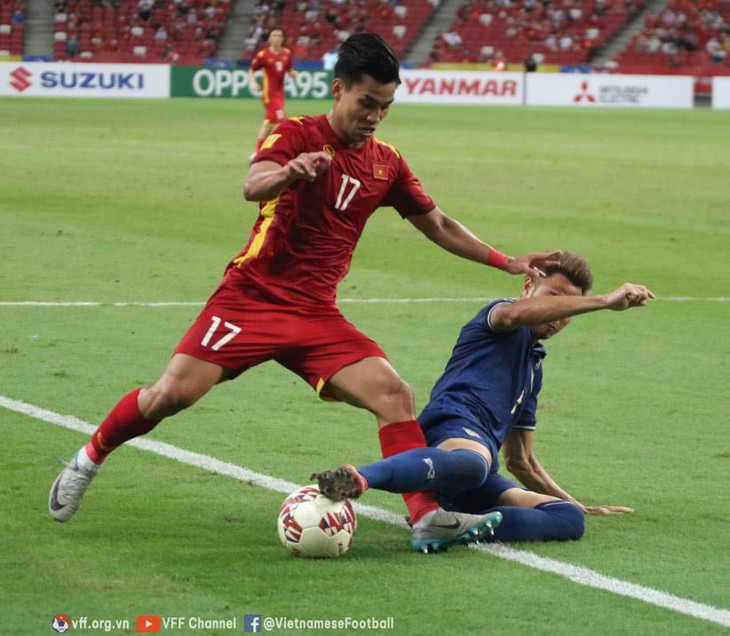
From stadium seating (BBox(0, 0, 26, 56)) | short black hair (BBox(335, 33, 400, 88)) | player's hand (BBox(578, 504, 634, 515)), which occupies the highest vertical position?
stadium seating (BBox(0, 0, 26, 56))

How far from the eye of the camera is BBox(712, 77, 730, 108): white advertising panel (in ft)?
158

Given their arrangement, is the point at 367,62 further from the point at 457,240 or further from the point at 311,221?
the point at 457,240

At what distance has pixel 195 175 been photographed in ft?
69.7

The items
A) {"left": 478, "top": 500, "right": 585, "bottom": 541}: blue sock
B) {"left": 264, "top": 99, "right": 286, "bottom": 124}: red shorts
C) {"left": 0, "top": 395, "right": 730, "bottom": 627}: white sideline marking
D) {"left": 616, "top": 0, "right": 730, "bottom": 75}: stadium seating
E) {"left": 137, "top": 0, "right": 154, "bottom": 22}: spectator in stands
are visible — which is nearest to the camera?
{"left": 0, "top": 395, "right": 730, "bottom": 627}: white sideline marking

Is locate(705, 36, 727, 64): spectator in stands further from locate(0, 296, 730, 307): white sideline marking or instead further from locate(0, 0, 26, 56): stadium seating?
locate(0, 296, 730, 307): white sideline marking

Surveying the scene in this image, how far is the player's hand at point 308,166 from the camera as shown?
198 inches

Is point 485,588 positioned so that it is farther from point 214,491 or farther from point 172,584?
point 214,491

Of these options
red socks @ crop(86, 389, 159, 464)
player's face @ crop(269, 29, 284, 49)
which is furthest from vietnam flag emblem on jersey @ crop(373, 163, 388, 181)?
player's face @ crop(269, 29, 284, 49)

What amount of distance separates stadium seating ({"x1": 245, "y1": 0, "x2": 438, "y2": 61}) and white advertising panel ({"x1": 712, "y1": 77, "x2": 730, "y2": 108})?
38.9 ft

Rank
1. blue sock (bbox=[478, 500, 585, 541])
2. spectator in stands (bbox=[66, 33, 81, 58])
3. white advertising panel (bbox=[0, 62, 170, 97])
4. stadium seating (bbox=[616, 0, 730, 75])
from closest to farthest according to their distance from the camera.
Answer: blue sock (bbox=[478, 500, 585, 541]) → white advertising panel (bbox=[0, 62, 170, 97]) → spectator in stands (bbox=[66, 33, 81, 58]) → stadium seating (bbox=[616, 0, 730, 75])

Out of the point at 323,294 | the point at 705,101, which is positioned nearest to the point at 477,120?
the point at 705,101

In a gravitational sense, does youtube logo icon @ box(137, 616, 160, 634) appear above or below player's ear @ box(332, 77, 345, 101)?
below

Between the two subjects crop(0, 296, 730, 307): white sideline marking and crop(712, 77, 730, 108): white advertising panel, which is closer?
crop(0, 296, 730, 307): white sideline marking

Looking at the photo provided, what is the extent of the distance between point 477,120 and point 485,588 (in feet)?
106
